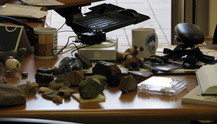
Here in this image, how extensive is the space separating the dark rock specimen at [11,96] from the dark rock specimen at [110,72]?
0.31 metres

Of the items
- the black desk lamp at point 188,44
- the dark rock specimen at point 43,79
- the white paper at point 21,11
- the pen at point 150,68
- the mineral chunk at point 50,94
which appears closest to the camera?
the mineral chunk at point 50,94

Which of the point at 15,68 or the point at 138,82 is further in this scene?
the point at 15,68

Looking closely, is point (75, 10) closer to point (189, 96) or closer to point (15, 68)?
point (15, 68)

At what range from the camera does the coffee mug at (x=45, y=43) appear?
195 centimetres

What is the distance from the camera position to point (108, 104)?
1356mm

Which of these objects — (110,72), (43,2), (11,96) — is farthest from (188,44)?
(43,2)

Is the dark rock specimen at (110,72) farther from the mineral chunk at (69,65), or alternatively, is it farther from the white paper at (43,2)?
the white paper at (43,2)

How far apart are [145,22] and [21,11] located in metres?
3.15

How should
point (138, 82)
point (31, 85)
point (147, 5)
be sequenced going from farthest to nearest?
point (147, 5), point (138, 82), point (31, 85)

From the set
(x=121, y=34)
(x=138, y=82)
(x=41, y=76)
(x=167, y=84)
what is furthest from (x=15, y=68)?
(x=121, y=34)

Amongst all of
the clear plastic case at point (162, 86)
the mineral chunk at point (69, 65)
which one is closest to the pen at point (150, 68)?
the clear plastic case at point (162, 86)

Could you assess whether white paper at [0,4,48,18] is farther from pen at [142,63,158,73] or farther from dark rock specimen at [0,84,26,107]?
dark rock specimen at [0,84,26,107]

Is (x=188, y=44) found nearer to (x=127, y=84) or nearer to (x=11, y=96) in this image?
(x=127, y=84)

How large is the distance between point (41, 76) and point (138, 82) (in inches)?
12.4
